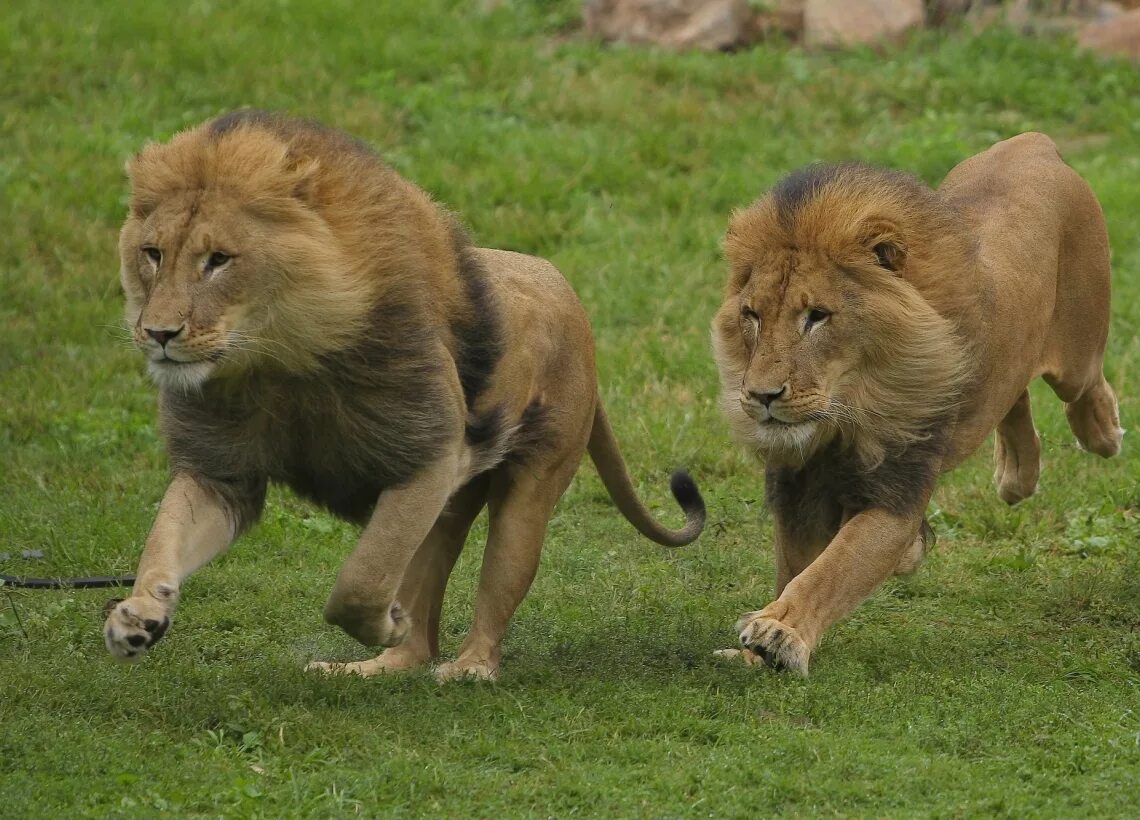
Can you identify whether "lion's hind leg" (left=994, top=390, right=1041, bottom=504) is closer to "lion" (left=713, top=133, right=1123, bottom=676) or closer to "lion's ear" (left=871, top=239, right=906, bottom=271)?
"lion" (left=713, top=133, right=1123, bottom=676)

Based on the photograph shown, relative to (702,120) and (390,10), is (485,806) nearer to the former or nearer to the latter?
(702,120)

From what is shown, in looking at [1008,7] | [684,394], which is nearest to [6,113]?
[684,394]

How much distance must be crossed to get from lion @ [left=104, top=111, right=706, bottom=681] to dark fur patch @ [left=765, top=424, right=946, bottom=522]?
0.70 m

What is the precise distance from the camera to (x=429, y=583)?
17.8ft

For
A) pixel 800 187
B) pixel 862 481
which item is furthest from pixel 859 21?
pixel 862 481

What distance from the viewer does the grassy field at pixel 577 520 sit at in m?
4.23

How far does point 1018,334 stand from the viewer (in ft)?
18.2

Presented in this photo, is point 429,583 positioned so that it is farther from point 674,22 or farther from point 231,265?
point 674,22

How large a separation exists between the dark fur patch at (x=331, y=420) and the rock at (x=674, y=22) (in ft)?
25.0

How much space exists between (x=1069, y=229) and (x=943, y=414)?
3.81 ft

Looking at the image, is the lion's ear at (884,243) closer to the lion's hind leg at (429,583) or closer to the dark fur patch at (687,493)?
the dark fur patch at (687,493)

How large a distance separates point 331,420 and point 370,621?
509 millimetres

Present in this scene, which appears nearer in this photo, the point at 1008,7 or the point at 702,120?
the point at 702,120

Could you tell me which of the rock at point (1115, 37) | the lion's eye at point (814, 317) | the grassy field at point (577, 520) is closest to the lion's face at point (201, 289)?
the grassy field at point (577, 520)
